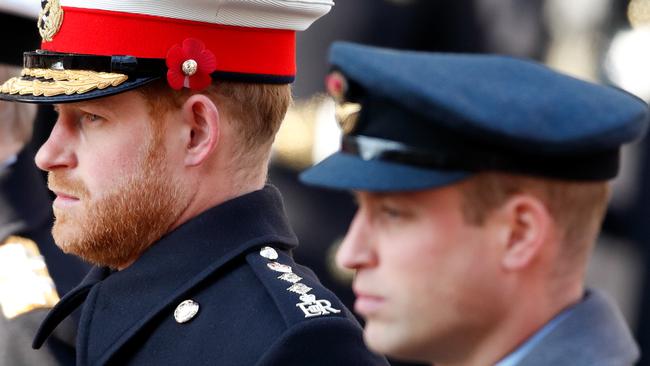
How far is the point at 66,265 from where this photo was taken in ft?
12.8

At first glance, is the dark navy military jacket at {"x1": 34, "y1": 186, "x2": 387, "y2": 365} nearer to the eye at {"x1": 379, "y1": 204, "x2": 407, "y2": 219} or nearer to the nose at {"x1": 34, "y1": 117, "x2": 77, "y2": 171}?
Result: the nose at {"x1": 34, "y1": 117, "x2": 77, "y2": 171}

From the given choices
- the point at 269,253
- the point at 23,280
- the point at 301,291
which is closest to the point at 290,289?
the point at 301,291

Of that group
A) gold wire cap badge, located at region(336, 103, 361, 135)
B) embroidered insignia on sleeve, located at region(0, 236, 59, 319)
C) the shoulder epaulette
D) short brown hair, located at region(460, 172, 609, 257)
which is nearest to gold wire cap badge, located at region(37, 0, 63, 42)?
the shoulder epaulette

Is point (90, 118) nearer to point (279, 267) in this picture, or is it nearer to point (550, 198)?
point (279, 267)

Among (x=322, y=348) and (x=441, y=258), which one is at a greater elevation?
(x=441, y=258)

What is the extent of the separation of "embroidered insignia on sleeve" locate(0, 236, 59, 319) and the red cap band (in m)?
0.86

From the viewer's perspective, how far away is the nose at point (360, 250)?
2189mm

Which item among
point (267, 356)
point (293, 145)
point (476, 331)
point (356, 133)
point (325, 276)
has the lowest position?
point (325, 276)

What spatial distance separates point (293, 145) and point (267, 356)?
252 cm

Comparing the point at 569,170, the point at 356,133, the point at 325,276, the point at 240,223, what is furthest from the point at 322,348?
the point at 325,276

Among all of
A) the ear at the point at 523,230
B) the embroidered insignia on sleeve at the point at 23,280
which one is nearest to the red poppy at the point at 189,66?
the embroidered insignia on sleeve at the point at 23,280

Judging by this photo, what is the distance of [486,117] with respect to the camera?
210cm

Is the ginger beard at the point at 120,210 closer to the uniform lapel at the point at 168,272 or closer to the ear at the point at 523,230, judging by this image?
the uniform lapel at the point at 168,272

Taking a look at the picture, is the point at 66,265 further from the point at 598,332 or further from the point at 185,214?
the point at 598,332
